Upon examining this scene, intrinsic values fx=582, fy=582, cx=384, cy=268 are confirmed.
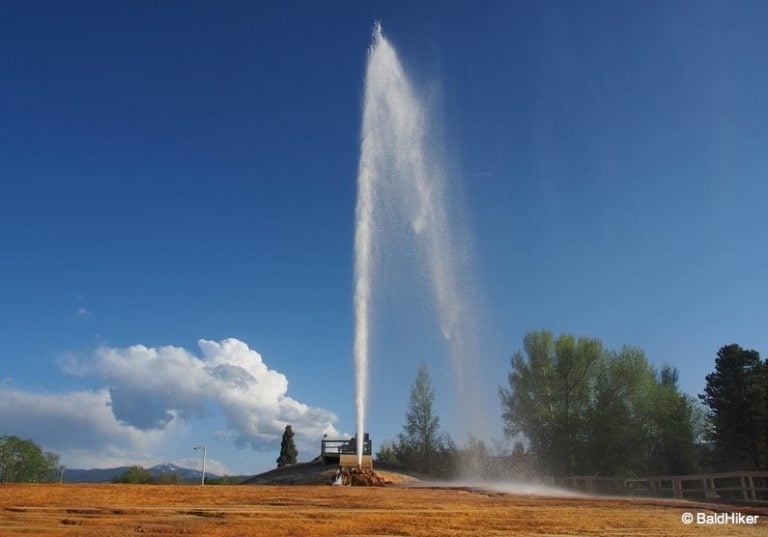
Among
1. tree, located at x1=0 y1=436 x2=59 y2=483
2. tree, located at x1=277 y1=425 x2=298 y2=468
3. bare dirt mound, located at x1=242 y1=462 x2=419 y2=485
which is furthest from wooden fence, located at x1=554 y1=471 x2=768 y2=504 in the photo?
tree, located at x1=0 y1=436 x2=59 y2=483

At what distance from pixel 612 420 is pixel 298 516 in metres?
41.5

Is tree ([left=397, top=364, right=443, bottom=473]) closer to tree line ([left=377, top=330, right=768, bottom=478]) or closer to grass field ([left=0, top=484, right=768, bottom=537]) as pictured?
tree line ([left=377, top=330, right=768, bottom=478])

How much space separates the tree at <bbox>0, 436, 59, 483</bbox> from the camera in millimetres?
97500

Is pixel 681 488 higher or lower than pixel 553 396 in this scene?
lower

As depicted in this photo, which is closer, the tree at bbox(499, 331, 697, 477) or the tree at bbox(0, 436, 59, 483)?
the tree at bbox(499, 331, 697, 477)

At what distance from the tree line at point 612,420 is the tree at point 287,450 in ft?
62.6

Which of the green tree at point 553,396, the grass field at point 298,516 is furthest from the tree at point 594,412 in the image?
the grass field at point 298,516

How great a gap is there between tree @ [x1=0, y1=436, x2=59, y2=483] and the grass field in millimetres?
100604

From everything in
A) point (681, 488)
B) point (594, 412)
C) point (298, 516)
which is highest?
point (594, 412)

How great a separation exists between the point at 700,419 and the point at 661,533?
50.7 m

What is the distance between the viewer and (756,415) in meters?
46.5

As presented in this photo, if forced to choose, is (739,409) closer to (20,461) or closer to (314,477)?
(314,477)

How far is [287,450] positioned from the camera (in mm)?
68562

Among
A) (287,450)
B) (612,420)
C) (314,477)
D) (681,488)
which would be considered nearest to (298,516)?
(681,488)
